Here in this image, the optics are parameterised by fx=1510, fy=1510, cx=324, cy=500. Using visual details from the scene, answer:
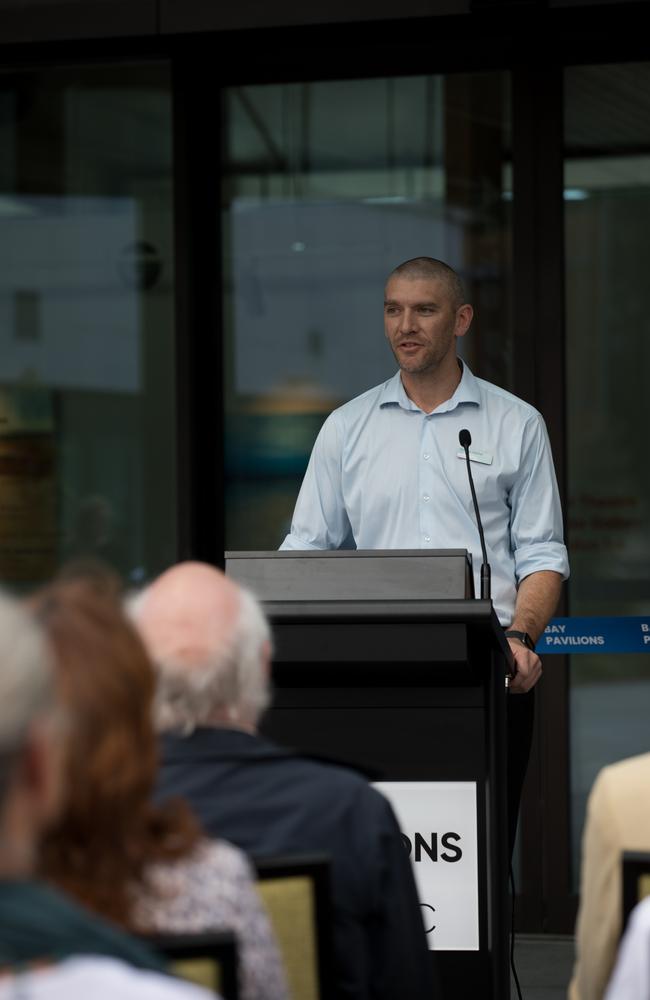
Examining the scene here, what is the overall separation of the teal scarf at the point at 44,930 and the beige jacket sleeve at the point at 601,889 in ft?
2.76

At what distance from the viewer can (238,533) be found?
5.57 metres

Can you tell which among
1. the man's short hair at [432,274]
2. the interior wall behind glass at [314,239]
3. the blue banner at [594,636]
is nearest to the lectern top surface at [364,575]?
the man's short hair at [432,274]

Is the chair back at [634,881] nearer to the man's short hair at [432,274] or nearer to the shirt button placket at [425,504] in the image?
the shirt button placket at [425,504]

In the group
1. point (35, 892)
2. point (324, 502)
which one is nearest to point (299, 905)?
point (35, 892)

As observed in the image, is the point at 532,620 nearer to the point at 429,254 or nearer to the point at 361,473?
the point at 361,473

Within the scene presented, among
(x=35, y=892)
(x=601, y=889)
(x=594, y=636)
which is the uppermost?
(x=35, y=892)

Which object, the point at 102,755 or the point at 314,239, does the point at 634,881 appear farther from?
the point at 314,239

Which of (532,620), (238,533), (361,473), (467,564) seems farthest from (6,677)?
(238,533)

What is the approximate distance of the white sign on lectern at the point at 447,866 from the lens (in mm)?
2916

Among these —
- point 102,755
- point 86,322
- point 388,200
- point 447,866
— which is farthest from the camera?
point 86,322

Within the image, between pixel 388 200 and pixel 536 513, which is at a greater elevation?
pixel 388 200

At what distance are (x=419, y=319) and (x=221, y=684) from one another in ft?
6.52

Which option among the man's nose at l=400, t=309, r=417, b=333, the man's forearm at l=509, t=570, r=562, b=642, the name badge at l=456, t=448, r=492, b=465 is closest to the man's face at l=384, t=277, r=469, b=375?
the man's nose at l=400, t=309, r=417, b=333

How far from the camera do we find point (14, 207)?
584cm
